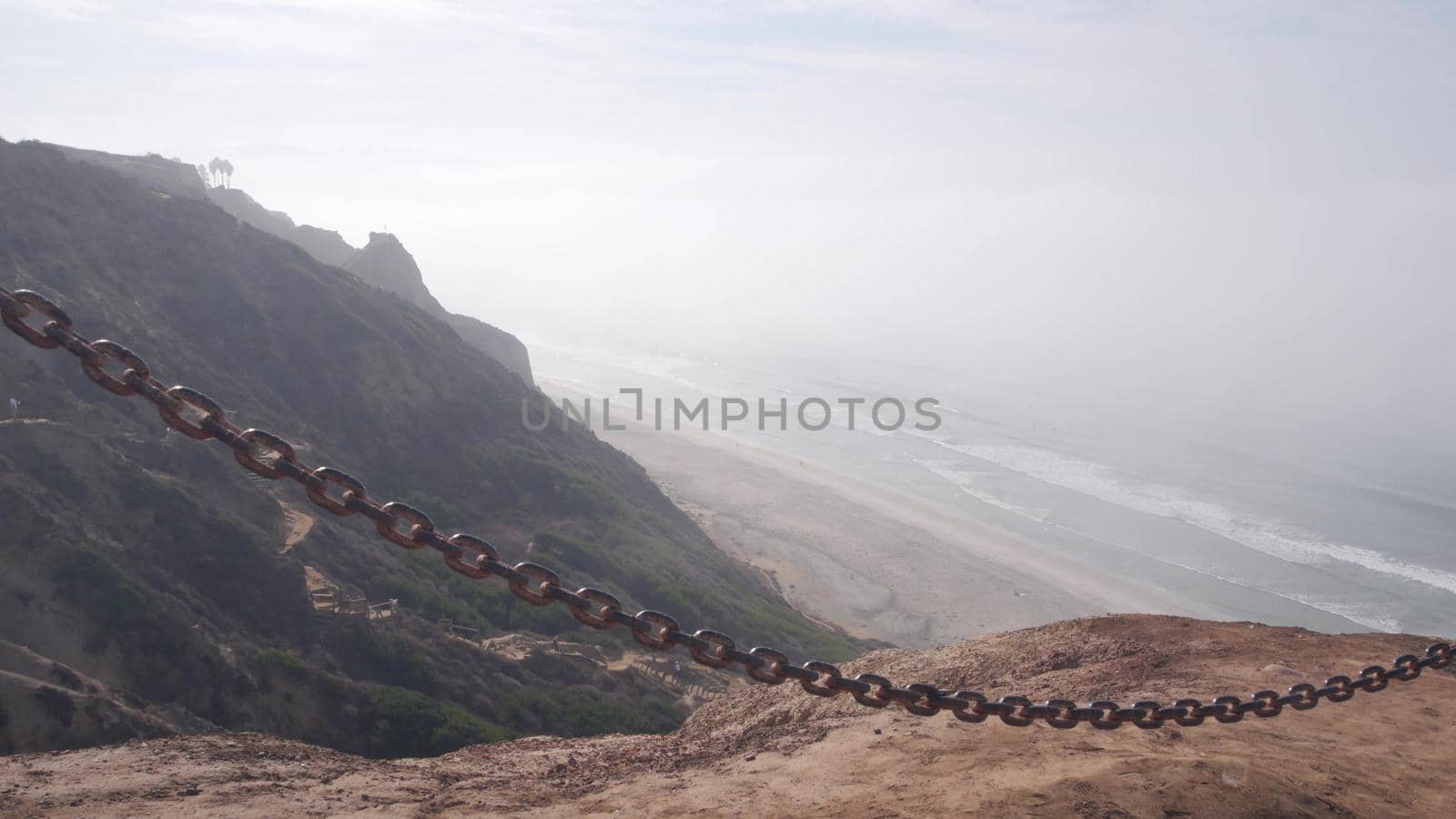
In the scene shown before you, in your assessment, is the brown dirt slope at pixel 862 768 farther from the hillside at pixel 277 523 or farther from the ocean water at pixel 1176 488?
the ocean water at pixel 1176 488

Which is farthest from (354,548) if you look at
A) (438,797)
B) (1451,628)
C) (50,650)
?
(1451,628)

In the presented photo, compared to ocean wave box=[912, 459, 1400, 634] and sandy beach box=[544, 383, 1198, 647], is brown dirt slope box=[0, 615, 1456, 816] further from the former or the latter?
ocean wave box=[912, 459, 1400, 634]

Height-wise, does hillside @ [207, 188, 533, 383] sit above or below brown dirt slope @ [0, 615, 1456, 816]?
above

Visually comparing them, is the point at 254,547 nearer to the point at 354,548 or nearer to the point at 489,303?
the point at 354,548

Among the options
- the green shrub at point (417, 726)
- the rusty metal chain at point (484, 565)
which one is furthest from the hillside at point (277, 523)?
the rusty metal chain at point (484, 565)

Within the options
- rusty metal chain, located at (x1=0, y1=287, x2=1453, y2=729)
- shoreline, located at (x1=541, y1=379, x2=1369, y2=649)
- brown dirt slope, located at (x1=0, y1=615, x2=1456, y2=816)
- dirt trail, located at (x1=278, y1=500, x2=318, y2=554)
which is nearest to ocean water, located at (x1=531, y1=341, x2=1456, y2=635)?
shoreline, located at (x1=541, y1=379, x2=1369, y2=649)
